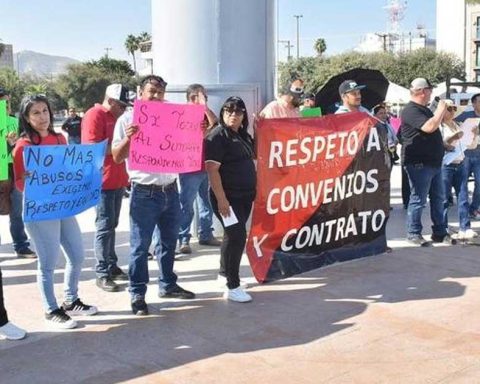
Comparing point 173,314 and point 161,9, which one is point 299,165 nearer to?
point 173,314

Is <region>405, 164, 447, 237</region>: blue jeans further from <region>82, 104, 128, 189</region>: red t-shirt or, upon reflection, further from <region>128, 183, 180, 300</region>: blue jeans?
<region>82, 104, 128, 189</region>: red t-shirt

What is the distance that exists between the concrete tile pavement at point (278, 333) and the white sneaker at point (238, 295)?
91mm

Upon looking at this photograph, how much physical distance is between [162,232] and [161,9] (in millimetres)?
3368

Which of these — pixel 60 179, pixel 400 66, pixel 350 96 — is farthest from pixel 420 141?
pixel 400 66

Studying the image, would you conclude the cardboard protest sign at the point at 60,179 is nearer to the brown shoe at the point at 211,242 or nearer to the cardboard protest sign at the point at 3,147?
the cardboard protest sign at the point at 3,147

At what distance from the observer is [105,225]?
570cm

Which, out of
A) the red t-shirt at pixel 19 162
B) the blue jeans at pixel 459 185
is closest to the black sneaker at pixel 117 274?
the red t-shirt at pixel 19 162

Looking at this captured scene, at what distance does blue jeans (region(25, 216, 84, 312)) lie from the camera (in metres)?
4.66

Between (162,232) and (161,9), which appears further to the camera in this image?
(161,9)

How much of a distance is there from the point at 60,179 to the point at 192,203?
2.51 m

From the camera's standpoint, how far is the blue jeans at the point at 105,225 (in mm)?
5672

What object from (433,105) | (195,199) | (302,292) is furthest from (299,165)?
(433,105)

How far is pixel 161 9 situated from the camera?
299 inches

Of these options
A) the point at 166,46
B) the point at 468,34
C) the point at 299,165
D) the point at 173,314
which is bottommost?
the point at 173,314
